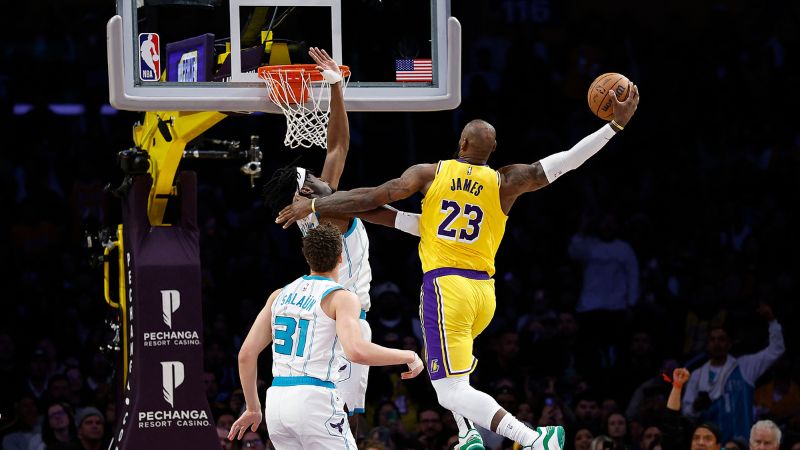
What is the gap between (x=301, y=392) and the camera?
780 cm

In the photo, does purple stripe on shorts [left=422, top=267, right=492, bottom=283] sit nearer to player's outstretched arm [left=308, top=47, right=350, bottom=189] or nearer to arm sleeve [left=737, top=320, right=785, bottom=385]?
player's outstretched arm [left=308, top=47, right=350, bottom=189]

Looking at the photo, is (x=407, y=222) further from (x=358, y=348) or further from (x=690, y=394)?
(x=690, y=394)

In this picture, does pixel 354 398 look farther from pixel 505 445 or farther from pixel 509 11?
pixel 509 11

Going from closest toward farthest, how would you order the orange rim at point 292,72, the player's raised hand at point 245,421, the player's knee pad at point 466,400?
the player's raised hand at point 245,421 → the player's knee pad at point 466,400 → the orange rim at point 292,72

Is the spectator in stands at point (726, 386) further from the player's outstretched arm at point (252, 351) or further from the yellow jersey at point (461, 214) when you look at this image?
the player's outstretched arm at point (252, 351)

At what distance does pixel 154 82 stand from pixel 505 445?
511cm

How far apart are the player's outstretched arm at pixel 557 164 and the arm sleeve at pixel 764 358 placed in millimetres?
5307

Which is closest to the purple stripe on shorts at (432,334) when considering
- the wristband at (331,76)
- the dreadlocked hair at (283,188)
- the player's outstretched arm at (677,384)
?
the dreadlocked hair at (283,188)

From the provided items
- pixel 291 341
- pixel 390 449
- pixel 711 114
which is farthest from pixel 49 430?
pixel 711 114

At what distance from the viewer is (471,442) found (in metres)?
9.27

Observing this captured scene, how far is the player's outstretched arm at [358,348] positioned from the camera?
7539 millimetres

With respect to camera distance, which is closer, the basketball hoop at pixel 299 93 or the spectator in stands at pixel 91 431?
the basketball hoop at pixel 299 93

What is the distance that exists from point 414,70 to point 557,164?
1480mm

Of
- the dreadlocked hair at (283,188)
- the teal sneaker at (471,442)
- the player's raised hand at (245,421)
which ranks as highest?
the dreadlocked hair at (283,188)
